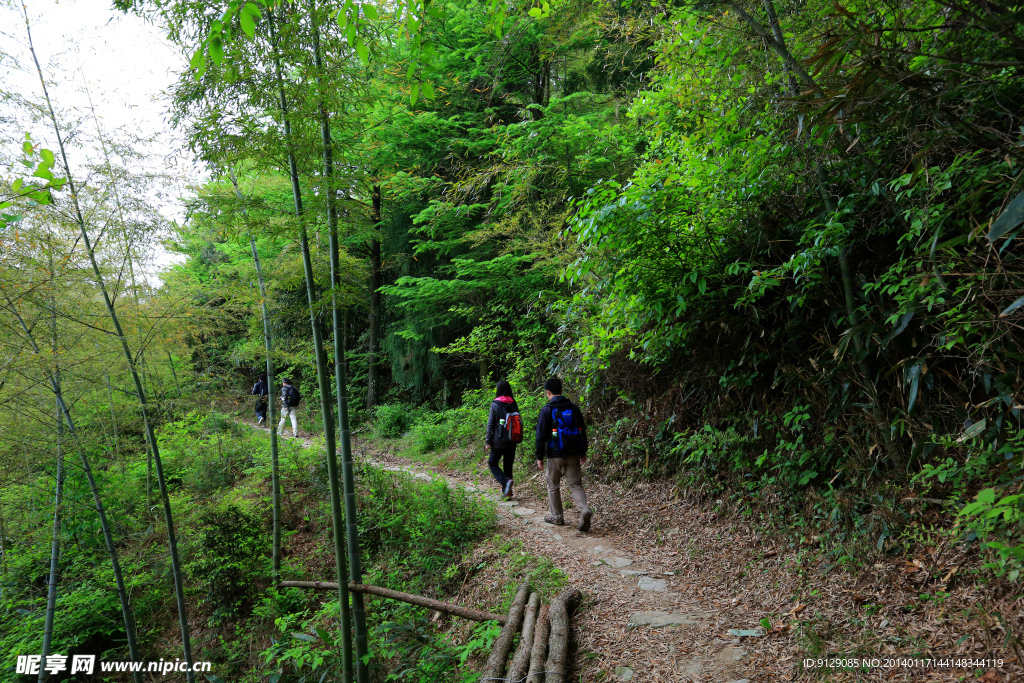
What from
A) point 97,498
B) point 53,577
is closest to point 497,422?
point 97,498

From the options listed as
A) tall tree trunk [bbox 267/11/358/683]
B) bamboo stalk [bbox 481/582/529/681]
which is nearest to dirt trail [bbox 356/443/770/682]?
bamboo stalk [bbox 481/582/529/681]

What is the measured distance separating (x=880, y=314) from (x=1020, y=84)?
163 cm

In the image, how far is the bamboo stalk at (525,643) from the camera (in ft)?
10.9

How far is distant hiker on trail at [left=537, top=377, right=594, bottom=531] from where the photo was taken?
5586 mm

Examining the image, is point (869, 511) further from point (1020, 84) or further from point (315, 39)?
point (315, 39)

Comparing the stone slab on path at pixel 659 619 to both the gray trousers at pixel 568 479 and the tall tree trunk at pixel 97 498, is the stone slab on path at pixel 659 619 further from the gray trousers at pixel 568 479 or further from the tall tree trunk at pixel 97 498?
the tall tree trunk at pixel 97 498

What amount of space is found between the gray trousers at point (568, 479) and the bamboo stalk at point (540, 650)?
174cm

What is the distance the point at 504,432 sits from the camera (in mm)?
6965

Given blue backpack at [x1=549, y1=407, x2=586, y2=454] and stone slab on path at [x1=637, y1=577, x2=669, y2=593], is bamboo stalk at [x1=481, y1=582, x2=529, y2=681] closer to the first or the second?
stone slab on path at [x1=637, y1=577, x2=669, y2=593]

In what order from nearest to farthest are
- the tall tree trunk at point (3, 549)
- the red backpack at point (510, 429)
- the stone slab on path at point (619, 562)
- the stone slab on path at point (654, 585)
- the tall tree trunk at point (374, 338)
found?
the stone slab on path at point (654, 585) < the stone slab on path at point (619, 562) < the tall tree trunk at point (3, 549) < the red backpack at point (510, 429) < the tall tree trunk at point (374, 338)

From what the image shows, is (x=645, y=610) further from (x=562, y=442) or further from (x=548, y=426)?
(x=548, y=426)

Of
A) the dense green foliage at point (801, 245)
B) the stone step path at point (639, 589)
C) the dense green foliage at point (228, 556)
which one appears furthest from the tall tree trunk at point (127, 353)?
the stone step path at point (639, 589)

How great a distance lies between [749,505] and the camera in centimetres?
459

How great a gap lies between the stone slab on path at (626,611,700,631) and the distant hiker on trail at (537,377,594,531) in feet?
6.01
